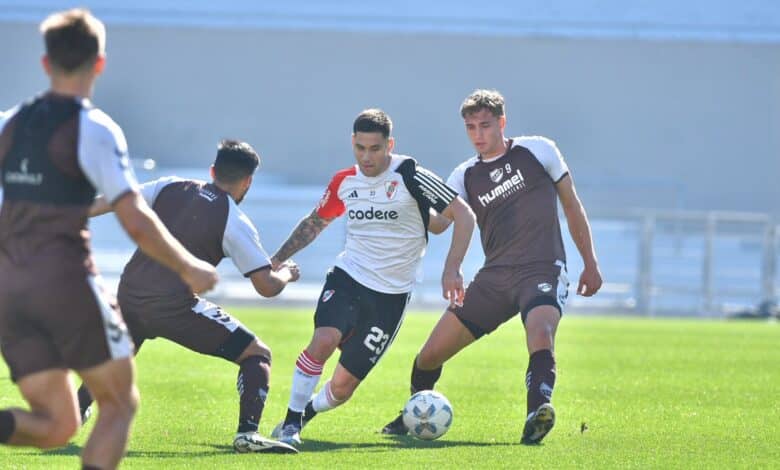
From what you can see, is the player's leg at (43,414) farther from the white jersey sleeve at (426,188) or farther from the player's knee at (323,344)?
the white jersey sleeve at (426,188)

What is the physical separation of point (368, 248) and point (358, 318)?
18.6 inches

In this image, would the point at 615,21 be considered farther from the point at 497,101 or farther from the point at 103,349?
the point at 103,349

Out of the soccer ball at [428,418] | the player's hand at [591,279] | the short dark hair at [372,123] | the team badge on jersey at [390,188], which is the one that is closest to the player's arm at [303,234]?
the team badge on jersey at [390,188]

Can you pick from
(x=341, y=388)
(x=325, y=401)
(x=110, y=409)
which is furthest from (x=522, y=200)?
(x=110, y=409)

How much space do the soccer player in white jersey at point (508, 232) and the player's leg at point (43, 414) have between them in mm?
3979

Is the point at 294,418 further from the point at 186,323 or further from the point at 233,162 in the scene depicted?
the point at 233,162

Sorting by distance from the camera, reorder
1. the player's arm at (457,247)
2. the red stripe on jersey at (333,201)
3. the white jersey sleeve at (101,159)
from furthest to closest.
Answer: the red stripe on jersey at (333,201)
the player's arm at (457,247)
the white jersey sleeve at (101,159)

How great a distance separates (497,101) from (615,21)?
2787cm

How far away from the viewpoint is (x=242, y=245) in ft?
27.0

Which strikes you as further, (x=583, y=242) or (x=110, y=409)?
(x=583, y=242)

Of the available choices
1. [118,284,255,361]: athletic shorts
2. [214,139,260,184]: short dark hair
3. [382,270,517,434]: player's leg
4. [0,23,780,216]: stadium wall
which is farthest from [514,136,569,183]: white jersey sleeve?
[0,23,780,216]: stadium wall

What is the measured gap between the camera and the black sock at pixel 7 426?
5762mm

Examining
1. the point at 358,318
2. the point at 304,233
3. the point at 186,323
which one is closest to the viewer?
the point at 186,323

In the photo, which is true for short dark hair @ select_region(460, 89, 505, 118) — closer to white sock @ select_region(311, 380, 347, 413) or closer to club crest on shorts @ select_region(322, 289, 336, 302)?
club crest on shorts @ select_region(322, 289, 336, 302)
